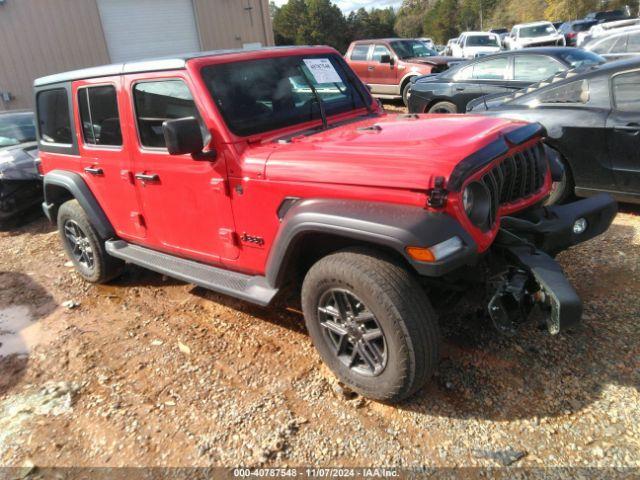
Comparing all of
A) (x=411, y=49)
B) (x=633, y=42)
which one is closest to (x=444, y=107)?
(x=633, y=42)


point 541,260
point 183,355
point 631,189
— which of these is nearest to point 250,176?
point 183,355

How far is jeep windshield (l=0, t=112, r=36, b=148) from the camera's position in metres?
7.32

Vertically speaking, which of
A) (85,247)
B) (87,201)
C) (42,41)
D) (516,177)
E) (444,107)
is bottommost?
(85,247)

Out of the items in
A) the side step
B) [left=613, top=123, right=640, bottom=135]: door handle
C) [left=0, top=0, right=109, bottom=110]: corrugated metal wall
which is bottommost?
the side step

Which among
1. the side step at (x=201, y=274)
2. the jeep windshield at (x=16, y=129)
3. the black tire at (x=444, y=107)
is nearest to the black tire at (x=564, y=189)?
the side step at (x=201, y=274)

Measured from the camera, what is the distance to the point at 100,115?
3.82 metres

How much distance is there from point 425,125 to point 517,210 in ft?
2.43

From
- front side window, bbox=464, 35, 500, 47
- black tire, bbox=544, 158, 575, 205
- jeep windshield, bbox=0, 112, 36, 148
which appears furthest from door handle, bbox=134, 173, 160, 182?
front side window, bbox=464, 35, 500, 47

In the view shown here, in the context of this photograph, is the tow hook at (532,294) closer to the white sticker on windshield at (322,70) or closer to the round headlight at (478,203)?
the round headlight at (478,203)

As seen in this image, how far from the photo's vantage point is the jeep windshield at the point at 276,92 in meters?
3.07

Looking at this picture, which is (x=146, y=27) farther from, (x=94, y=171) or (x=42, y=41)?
(x=94, y=171)

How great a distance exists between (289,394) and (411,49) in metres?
11.6

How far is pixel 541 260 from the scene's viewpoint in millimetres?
2389

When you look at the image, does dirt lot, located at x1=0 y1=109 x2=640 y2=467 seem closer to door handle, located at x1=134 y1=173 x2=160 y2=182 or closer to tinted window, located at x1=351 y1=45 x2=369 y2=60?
door handle, located at x1=134 y1=173 x2=160 y2=182
